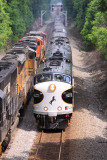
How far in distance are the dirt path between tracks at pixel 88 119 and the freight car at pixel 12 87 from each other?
2.97m

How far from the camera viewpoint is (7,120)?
41.9 feet

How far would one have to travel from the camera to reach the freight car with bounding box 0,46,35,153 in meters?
12.2

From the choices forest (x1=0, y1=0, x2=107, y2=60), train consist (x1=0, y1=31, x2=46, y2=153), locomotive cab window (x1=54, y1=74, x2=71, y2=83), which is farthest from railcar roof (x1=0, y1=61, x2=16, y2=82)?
forest (x1=0, y1=0, x2=107, y2=60)

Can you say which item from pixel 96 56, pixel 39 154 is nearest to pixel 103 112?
pixel 39 154

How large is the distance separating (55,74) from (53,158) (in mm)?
4943

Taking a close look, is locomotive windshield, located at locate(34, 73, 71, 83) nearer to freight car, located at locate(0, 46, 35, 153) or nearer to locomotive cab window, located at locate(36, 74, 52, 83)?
locomotive cab window, located at locate(36, 74, 52, 83)

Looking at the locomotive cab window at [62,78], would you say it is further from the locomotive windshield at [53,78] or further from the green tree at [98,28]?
the green tree at [98,28]

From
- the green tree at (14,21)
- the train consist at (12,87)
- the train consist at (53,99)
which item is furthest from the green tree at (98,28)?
the green tree at (14,21)

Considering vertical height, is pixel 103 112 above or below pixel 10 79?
below

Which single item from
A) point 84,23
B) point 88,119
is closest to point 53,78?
point 88,119

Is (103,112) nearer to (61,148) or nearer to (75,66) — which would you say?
(61,148)

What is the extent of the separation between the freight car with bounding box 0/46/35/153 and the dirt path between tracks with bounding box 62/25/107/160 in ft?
9.75

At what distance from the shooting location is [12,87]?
1546cm

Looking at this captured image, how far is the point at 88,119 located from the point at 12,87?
5.48 metres
